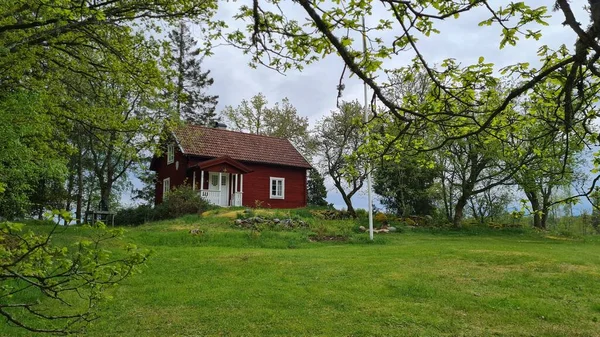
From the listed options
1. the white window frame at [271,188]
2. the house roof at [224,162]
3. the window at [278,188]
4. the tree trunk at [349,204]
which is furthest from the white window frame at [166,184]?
the tree trunk at [349,204]

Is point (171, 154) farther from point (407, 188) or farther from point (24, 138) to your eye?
point (24, 138)

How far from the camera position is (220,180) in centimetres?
2408

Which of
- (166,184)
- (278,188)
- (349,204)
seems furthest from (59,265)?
(166,184)

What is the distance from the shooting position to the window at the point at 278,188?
1061 inches

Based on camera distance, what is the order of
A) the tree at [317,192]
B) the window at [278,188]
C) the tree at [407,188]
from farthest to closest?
1. the tree at [317,192]
2. the window at [278,188]
3. the tree at [407,188]

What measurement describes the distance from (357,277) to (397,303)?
1677 millimetres

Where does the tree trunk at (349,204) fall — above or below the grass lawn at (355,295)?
above

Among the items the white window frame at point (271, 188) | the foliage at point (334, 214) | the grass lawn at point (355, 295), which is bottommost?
the grass lawn at point (355, 295)

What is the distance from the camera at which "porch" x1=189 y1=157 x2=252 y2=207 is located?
2322 centimetres

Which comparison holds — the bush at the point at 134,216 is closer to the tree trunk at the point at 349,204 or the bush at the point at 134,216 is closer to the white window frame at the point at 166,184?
the white window frame at the point at 166,184

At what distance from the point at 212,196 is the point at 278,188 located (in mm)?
4825

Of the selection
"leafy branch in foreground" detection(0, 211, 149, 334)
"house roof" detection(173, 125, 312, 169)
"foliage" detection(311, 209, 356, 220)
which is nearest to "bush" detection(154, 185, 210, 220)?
"house roof" detection(173, 125, 312, 169)

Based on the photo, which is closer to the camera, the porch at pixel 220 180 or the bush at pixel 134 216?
the bush at pixel 134 216

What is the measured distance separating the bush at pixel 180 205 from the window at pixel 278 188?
21.9 feet
